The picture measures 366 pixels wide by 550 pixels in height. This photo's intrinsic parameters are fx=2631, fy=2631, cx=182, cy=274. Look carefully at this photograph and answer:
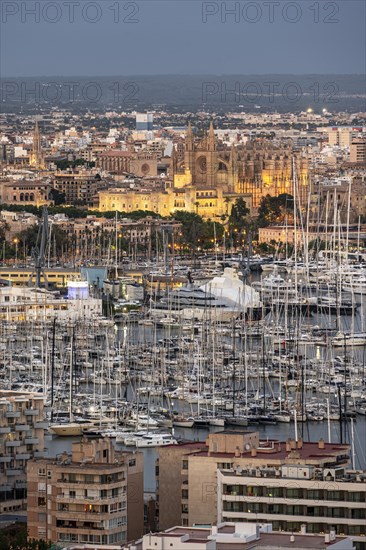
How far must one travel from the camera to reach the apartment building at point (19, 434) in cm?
2570

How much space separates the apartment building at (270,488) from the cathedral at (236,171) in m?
58.1

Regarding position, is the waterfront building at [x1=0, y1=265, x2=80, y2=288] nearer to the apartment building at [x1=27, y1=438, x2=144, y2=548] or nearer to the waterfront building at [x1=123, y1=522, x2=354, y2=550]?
the apartment building at [x1=27, y1=438, x2=144, y2=548]

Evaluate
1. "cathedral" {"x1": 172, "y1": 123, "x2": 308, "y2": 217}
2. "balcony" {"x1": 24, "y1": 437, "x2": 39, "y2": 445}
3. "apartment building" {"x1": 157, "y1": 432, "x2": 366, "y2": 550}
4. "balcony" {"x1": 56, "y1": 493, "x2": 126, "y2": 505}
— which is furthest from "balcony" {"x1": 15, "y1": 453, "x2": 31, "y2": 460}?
"cathedral" {"x1": 172, "y1": 123, "x2": 308, "y2": 217}

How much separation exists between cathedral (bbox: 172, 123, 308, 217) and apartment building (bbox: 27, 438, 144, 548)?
58.4 m

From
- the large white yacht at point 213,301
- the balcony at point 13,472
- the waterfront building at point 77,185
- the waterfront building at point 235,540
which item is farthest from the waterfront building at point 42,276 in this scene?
the waterfront building at point 235,540

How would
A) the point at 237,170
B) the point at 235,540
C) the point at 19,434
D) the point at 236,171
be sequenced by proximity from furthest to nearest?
the point at 237,170 < the point at 236,171 < the point at 19,434 < the point at 235,540

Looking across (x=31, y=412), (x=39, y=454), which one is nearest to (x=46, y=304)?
(x=31, y=412)

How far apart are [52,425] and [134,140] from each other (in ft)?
279

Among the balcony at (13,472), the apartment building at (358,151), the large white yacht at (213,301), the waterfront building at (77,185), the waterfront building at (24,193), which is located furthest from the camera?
the apartment building at (358,151)

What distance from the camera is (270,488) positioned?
2075 centimetres

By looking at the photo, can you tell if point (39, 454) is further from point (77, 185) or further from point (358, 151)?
point (358, 151)

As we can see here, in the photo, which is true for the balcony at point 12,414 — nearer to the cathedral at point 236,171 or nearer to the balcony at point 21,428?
the balcony at point 21,428

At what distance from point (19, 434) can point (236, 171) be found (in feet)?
192

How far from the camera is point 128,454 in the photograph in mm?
22688
